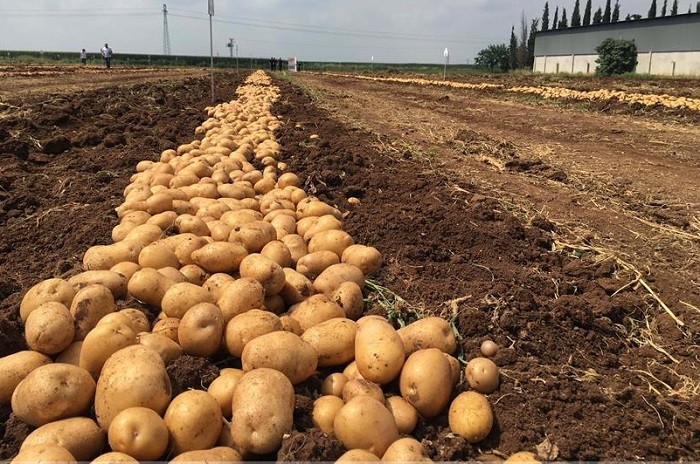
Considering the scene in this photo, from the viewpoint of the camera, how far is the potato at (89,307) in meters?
2.57

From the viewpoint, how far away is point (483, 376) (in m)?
2.57

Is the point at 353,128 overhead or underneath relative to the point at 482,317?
overhead

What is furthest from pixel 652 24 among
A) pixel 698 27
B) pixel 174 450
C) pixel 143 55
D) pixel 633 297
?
pixel 143 55

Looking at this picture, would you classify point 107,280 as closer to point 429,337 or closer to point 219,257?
point 219,257

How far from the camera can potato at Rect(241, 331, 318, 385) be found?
2365 millimetres

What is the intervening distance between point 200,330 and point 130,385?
0.49 m

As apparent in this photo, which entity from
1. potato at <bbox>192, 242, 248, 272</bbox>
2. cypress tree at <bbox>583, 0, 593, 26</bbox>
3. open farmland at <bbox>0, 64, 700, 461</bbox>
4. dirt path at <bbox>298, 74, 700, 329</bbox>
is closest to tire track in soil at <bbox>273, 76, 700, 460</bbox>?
open farmland at <bbox>0, 64, 700, 461</bbox>

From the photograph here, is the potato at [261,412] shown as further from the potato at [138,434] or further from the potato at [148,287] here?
the potato at [148,287]

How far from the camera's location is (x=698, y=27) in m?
38.8

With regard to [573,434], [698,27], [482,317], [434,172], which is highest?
[698,27]

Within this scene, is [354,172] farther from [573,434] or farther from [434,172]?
[573,434]

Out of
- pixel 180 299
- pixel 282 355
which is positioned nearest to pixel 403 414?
pixel 282 355

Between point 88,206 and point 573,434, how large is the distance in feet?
15.8

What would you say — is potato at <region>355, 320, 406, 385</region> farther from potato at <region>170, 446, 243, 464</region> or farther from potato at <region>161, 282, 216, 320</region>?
potato at <region>161, 282, 216, 320</region>
